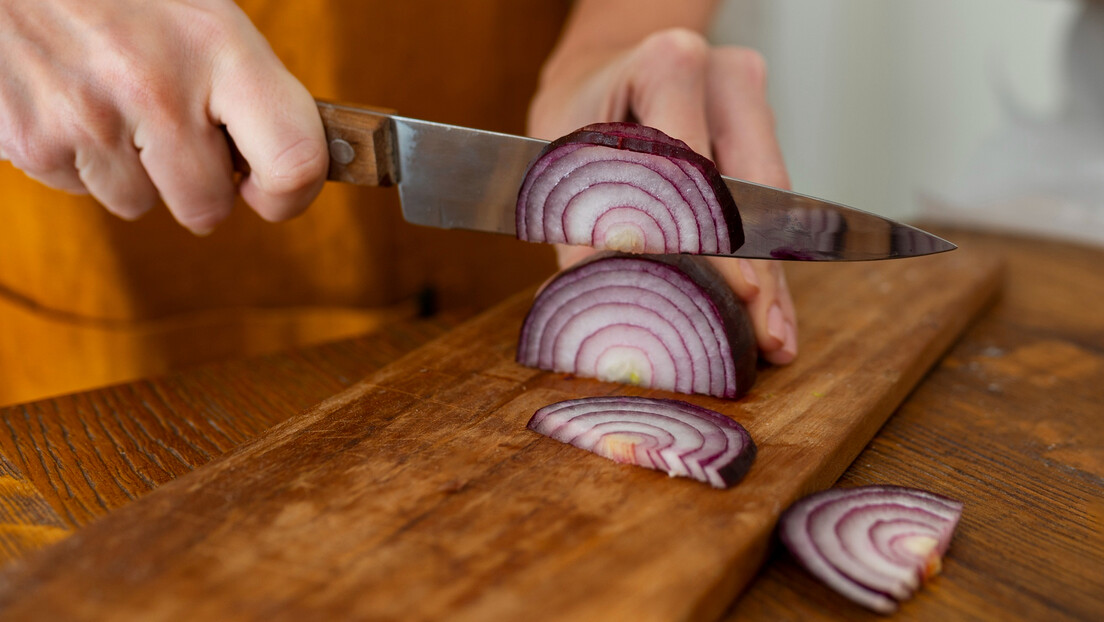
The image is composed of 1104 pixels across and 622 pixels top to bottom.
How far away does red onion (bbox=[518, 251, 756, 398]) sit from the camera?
1.42 metres

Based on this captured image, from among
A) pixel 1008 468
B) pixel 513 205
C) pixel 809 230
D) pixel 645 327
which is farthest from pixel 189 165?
pixel 1008 468

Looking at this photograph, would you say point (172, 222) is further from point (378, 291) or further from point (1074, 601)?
point (1074, 601)

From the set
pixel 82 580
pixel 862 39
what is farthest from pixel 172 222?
pixel 862 39

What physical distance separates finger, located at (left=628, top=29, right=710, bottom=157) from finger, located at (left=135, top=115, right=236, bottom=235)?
0.77 metres

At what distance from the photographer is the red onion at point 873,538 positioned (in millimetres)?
1035

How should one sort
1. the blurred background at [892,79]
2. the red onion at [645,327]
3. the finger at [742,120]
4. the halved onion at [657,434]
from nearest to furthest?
the halved onion at [657,434], the red onion at [645,327], the finger at [742,120], the blurred background at [892,79]

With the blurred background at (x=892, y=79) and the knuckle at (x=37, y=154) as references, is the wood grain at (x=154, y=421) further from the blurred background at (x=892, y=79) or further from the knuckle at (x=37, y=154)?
the blurred background at (x=892, y=79)

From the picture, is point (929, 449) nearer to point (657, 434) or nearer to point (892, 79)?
point (657, 434)

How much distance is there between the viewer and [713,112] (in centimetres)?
182

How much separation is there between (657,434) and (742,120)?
795 millimetres

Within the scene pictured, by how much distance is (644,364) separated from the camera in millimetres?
1496

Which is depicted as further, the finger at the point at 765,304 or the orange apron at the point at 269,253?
the orange apron at the point at 269,253

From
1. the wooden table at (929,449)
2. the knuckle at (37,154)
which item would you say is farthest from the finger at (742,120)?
the knuckle at (37,154)

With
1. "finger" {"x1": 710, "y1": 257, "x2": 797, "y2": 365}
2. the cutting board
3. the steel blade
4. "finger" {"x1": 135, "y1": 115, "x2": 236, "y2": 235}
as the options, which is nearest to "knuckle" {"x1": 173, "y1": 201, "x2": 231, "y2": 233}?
"finger" {"x1": 135, "y1": 115, "x2": 236, "y2": 235}
